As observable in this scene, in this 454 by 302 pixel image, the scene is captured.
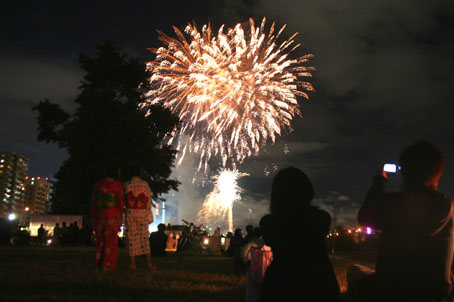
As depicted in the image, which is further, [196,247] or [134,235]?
[196,247]

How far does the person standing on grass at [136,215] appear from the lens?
772cm

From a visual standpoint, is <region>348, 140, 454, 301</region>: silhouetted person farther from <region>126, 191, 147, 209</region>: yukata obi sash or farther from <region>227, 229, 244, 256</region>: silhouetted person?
<region>227, 229, 244, 256</region>: silhouetted person

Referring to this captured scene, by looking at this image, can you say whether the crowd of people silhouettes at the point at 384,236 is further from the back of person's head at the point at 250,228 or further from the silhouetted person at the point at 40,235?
the silhouetted person at the point at 40,235

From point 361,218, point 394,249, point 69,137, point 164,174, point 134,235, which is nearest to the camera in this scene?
point 394,249

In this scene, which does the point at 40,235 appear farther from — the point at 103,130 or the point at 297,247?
the point at 297,247

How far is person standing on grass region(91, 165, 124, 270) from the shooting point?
7.26 m

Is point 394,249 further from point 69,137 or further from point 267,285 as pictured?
point 69,137

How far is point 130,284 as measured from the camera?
5613 mm

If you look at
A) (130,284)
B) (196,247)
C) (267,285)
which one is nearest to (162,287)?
(130,284)

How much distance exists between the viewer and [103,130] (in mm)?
26062

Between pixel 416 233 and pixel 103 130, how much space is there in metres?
25.0

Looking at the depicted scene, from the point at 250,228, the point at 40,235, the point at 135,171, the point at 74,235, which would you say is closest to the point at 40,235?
the point at 40,235

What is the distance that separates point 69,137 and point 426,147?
25.4m

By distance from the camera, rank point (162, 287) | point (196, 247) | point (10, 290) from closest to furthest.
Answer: point (10, 290)
point (162, 287)
point (196, 247)
